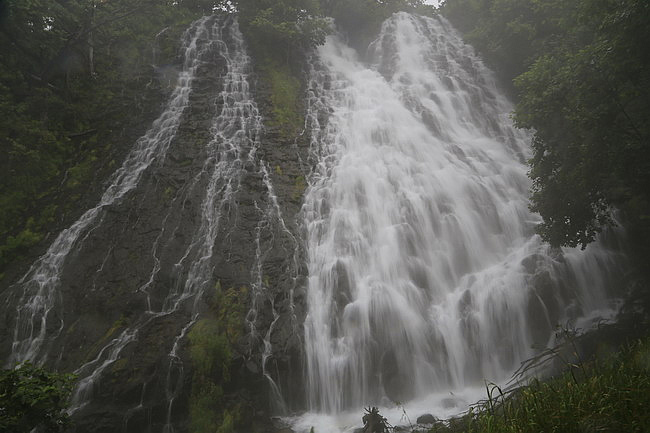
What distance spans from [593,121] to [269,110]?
38.9 ft

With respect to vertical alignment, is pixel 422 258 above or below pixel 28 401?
above

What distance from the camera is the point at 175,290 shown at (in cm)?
955

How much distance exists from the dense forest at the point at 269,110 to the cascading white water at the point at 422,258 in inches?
51.2

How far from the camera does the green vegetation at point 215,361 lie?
25.2ft

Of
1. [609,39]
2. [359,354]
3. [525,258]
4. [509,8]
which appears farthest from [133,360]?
[509,8]

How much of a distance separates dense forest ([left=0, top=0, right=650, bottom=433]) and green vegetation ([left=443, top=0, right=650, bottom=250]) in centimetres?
3

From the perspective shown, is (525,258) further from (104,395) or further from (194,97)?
(194,97)

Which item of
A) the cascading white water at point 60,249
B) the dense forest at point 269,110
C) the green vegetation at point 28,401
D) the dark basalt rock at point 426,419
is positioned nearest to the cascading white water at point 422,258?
the dark basalt rock at point 426,419

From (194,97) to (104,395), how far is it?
12.1m

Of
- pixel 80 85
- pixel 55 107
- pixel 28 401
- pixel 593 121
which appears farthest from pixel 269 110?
pixel 28 401

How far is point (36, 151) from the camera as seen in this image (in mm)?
12070

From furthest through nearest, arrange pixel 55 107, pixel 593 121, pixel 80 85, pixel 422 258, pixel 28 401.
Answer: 1. pixel 80 85
2. pixel 55 107
3. pixel 422 258
4. pixel 593 121
5. pixel 28 401

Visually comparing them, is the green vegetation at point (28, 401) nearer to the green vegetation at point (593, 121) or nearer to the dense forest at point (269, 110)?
the dense forest at point (269, 110)

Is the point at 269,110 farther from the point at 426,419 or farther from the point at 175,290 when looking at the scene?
the point at 426,419
